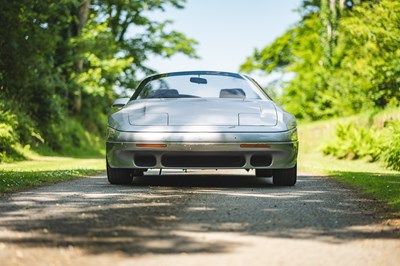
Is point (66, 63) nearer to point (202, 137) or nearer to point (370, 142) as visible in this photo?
point (370, 142)

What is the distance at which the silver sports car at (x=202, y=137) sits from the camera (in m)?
7.48

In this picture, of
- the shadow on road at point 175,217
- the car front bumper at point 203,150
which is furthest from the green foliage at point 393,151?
the car front bumper at point 203,150

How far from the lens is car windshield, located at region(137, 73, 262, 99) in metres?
8.51

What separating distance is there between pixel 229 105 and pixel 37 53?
14037 mm

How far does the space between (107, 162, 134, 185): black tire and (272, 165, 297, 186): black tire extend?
69.8 inches

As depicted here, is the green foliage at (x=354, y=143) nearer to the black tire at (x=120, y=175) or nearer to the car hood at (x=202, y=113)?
the car hood at (x=202, y=113)

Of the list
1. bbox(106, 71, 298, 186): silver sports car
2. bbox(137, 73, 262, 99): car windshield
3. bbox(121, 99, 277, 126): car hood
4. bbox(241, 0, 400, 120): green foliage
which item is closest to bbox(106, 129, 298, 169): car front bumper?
bbox(106, 71, 298, 186): silver sports car

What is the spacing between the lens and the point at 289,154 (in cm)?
772

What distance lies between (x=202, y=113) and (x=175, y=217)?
2814mm

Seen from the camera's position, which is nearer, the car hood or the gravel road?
the gravel road

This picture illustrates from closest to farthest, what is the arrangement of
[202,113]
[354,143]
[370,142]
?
[202,113], [370,142], [354,143]

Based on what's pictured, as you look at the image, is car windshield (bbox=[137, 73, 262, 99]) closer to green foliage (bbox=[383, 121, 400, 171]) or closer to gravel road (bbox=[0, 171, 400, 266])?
gravel road (bbox=[0, 171, 400, 266])

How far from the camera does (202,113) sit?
777 centimetres

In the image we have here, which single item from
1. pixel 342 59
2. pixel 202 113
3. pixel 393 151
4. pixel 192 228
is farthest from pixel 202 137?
pixel 342 59
